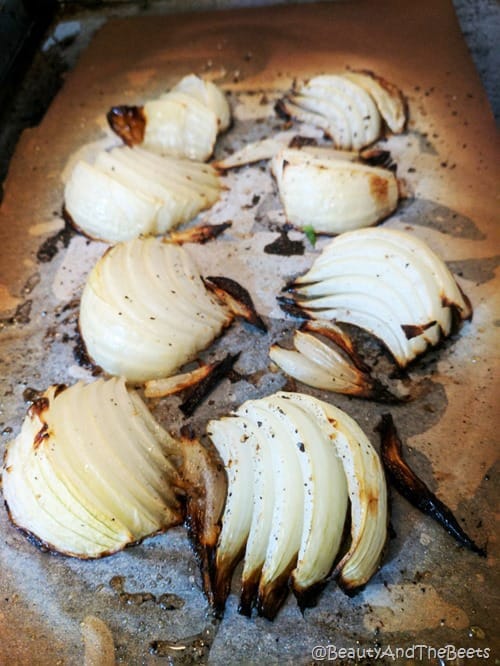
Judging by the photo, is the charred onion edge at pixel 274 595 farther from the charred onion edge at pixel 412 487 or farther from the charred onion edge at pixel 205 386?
the charred onion edge at pixel 205 386

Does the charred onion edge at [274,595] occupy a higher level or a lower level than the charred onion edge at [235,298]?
lower

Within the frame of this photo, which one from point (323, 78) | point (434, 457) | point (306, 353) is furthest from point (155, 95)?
point (434, 457)

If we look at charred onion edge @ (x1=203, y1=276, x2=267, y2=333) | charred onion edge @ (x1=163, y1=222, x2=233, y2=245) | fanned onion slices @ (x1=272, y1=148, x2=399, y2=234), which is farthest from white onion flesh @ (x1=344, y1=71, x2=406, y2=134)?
charred onion edge @ (x1=203, y1=276, x2=267, y2=333)

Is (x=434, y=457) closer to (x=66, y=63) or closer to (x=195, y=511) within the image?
(x=195, y=511)

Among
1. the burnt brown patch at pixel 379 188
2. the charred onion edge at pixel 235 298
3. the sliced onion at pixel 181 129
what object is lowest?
the charred onion edge at pixel 235 298

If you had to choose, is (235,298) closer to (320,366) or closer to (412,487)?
(320,366)

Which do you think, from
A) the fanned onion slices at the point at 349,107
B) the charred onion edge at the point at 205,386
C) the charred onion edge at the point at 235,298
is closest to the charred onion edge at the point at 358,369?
the charred onion edge at the point at 235,298
